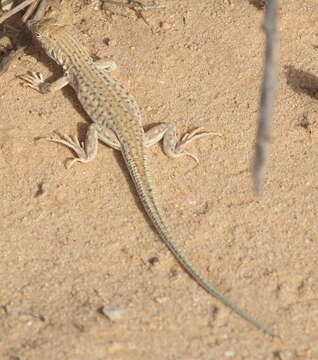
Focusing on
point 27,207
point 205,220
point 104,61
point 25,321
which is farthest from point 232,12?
point 25,321

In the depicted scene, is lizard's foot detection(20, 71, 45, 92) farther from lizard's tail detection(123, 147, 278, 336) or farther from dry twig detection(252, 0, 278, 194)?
dry twig detection(252, 0, 278, 194)

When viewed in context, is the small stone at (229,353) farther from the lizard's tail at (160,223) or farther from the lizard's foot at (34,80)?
the lizard's foot at (34,80)

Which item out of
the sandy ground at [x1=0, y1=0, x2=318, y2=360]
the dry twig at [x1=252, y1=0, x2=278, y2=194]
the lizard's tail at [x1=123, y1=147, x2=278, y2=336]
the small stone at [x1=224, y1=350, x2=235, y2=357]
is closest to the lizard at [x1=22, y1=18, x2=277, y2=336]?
the lizard's tail at [x1=123, y1=147, x2=278, y2=336]

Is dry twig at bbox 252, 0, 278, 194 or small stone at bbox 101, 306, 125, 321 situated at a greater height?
dry twig at bbox 252, 0, 278, 194

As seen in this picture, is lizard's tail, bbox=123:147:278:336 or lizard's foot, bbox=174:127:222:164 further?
lizard's foot, bbox=174:127:222:164

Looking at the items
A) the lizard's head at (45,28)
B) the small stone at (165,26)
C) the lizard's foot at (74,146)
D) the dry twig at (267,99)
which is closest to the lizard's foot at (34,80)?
the lizard's head at (45,28)

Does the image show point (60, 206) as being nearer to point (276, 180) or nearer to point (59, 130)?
point (59, 130)

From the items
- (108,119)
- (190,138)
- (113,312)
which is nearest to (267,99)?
(113,312)
